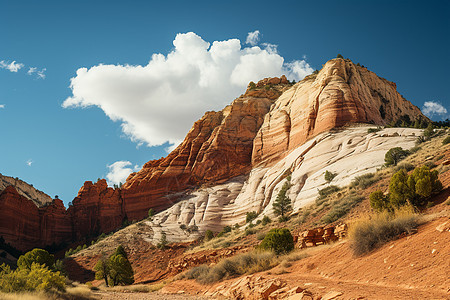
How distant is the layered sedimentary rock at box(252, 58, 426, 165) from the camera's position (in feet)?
194

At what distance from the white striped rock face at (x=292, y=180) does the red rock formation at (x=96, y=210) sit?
14.6m

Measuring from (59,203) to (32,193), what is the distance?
34.7 metres

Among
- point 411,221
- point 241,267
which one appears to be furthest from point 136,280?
point 411,221

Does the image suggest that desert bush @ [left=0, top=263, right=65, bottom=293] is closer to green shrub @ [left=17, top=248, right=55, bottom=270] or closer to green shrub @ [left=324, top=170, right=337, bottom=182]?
green shrub @ [left=17, top=248, right=55, bottom=270]

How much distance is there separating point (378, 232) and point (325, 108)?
1963 inches

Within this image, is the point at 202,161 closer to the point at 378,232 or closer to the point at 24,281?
the point at 24,281

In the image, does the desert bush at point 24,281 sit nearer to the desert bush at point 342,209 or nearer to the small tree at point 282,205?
the desert bush at point 342,209

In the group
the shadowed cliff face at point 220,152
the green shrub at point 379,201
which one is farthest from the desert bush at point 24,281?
the shadowed cliff face at point 220,152

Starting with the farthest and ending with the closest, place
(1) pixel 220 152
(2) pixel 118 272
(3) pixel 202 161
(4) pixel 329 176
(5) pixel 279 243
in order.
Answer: (3) pixel 202 161 → (1) pixel 220 152 → (4) pixel 329 176 → (2) pixel 118 272 → (5) pixel 279 243

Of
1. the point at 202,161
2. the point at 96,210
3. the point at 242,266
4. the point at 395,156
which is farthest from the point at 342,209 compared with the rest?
the point at 96,210

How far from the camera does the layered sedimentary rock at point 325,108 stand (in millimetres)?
59156

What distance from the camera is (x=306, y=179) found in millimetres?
47375

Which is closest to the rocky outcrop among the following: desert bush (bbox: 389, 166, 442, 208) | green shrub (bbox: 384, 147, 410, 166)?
green shrub (bbox: 384, 147, 410, 166)

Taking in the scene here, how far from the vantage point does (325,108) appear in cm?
6003
